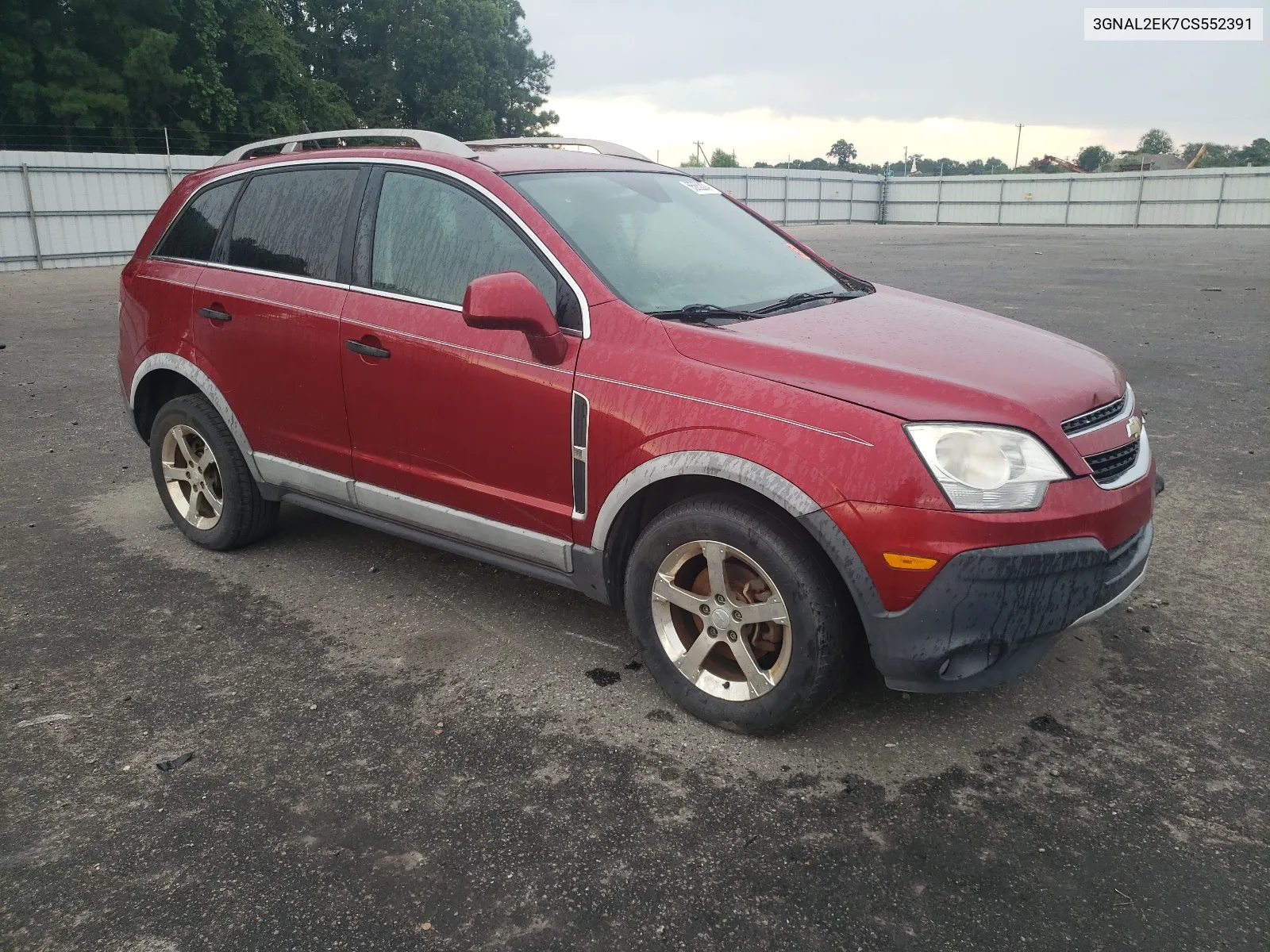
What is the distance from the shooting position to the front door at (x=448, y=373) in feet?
11.2

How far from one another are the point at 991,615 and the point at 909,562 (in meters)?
0.27

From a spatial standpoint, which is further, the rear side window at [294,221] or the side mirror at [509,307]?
the rear side window at [294,221]

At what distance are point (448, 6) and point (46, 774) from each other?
198 ft

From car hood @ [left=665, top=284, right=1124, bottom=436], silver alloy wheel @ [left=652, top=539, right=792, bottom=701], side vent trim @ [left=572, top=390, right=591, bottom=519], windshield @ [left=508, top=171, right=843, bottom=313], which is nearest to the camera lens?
car hood @ [left=665, top=284, right=1124, bottom=436]

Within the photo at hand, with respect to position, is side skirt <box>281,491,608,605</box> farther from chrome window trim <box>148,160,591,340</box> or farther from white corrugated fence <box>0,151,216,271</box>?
white corrugated fence <box>0,151,216,271</box>

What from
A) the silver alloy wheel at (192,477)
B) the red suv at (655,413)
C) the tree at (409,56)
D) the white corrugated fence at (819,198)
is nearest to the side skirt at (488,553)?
the red suv at (655,413)

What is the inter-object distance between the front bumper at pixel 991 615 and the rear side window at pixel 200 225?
138 inches

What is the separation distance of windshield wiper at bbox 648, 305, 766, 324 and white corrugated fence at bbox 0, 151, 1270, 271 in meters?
16.4

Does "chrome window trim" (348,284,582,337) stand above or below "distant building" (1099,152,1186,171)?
below

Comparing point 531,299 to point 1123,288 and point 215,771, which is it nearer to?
point 215,771

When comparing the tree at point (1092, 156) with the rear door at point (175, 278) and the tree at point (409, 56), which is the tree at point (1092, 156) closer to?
the tree at point (409, 56)

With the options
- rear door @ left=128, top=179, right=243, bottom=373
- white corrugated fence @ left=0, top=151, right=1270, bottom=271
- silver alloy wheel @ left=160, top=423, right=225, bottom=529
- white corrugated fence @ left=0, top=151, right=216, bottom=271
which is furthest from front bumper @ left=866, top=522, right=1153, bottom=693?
white corrugated fence @ left=0, top=151, right=216, bottom=271

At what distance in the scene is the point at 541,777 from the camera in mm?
2967

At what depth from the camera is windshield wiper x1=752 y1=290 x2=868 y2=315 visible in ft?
11.7
